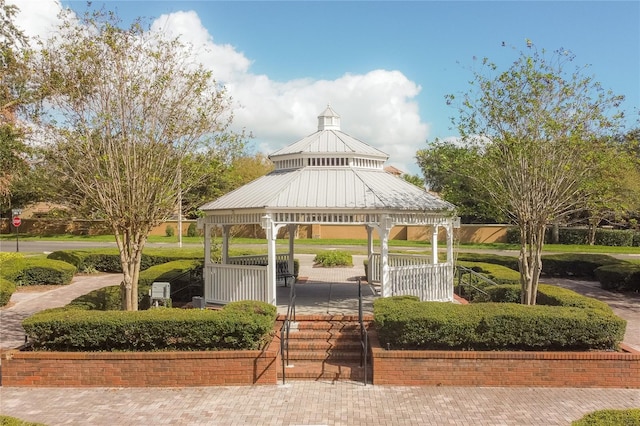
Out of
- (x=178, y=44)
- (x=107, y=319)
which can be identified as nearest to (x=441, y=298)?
(x=107, y=319)

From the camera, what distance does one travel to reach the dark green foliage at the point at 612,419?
5863mm

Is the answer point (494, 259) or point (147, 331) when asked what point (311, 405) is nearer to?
point (147, 331)

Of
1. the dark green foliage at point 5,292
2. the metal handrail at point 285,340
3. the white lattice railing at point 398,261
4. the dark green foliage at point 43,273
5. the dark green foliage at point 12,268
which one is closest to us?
the metal handrail at point 285,340

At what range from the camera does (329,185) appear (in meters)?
13.7

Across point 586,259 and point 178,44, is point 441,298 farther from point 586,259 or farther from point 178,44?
point 586,259

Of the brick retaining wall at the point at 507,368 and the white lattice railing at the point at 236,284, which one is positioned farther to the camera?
the white lattice railing at the point at 236,284

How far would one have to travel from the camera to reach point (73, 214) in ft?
40.1

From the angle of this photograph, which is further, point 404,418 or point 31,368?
point 31,368

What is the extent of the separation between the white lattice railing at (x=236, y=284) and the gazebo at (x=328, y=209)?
3cm

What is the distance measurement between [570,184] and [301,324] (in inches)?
289

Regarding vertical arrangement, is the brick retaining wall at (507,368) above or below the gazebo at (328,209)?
below

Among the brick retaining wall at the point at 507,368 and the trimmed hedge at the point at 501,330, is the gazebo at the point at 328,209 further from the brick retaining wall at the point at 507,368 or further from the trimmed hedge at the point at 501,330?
the brick retaining wall at the point at 507,368

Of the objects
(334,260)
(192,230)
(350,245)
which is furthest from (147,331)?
(192,230)

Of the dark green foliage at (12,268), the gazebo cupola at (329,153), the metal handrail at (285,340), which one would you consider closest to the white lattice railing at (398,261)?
the gazebo cupola at (329,153)
